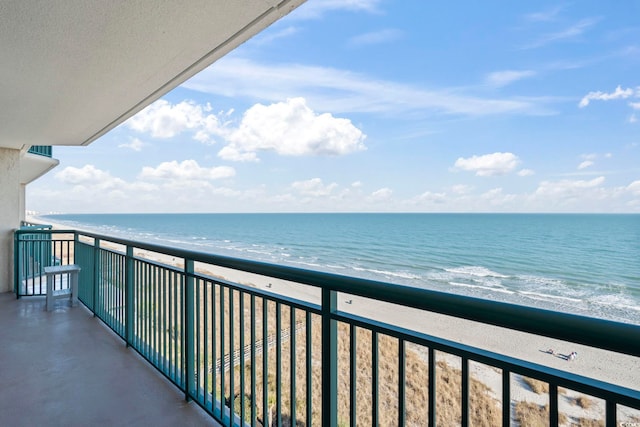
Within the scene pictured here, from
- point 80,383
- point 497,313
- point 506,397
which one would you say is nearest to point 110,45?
point 80,383

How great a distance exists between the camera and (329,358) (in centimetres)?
136

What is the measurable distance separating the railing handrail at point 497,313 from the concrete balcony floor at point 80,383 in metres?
1.33

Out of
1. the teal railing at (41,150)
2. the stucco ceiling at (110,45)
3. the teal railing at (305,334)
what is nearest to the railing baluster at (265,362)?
the teal railing at (305,334)

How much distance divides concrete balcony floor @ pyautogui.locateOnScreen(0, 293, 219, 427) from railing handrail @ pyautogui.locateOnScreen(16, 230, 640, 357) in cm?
133

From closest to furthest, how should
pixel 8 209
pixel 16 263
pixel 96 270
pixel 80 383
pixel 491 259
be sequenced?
1. pixel 80 383
2. pixel 96 270
3. pixel 16 263
4. pixel 8 209
5. pixel 491 259

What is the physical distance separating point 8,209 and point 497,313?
6505mm

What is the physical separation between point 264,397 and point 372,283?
3.11ft

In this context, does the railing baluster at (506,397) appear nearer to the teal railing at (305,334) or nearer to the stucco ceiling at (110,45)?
the teal railing at (305,334)

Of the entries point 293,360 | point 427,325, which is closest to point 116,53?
point 293,360

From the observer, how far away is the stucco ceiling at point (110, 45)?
167cm

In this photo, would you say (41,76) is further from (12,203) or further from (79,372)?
(12,203)

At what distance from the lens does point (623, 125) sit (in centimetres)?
4025

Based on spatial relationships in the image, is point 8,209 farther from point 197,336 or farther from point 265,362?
point 265,362

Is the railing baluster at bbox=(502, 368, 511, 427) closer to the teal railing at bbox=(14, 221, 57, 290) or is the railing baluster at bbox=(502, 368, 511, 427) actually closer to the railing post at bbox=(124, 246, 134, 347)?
the railing post at bbox=(124, 246, 134, 347)
